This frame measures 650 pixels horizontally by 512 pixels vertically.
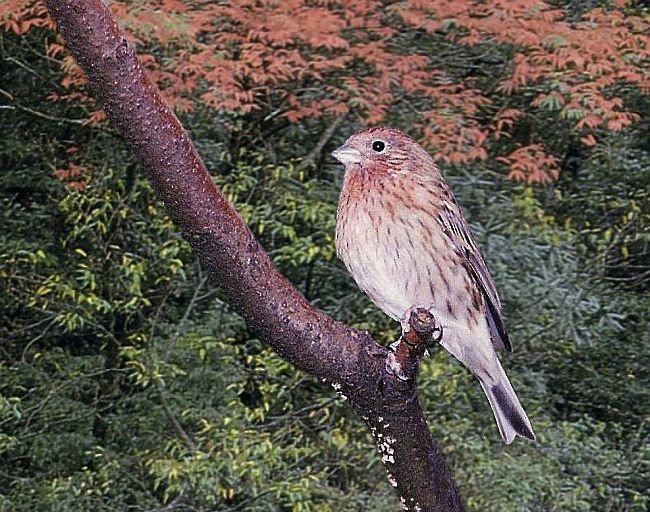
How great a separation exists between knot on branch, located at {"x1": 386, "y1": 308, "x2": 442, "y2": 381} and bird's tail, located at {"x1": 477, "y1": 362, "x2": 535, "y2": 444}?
393mm

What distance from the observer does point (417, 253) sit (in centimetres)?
125

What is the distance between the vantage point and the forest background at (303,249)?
2.91 meters

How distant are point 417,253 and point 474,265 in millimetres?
134

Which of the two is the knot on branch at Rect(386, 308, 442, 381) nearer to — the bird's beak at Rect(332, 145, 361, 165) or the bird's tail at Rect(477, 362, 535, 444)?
the bird's tail at Rect(477, 362, 535, 444)

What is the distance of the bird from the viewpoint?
1.24 meters

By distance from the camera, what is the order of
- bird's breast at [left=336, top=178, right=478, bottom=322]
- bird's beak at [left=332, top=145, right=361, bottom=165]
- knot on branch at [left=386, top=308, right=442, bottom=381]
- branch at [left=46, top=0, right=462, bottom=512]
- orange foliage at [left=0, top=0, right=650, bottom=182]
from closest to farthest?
branch at [left=46, top=0, right=462, bottom=512], knot on branch at [left=386, top=308, right=442, bottom=381], bird's breast at [left=336, top=178, right=478, bottom=322], bird's beak at [left=332, top=145, right=361, bottom=165], orange foliage at [left=0, top=0, right=650, bottom=182]

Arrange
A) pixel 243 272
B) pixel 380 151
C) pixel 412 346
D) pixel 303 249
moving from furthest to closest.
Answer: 1. pixel 303 249
2. pixel 380 151
3. pixel 412 346
4. pixel 243 272

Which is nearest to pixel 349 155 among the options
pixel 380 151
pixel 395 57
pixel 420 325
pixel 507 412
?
pixel 380 151

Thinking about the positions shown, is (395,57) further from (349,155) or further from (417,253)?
(417,253)

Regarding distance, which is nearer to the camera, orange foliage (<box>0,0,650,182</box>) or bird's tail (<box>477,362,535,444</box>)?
bird's tail (<box>477,362,535,444</box>)

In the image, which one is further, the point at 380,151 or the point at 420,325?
the point at 380,151

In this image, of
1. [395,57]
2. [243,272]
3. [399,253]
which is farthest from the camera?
[395,57]

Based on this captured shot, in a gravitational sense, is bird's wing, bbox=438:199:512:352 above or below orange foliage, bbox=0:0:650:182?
above

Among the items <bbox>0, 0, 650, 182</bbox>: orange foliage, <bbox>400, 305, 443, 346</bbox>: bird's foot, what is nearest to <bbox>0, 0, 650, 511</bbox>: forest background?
<bbox>0, 0, 650, 182</bbox>: orange foliage
